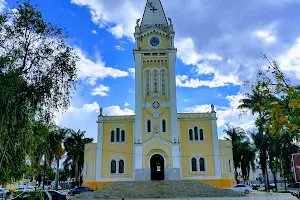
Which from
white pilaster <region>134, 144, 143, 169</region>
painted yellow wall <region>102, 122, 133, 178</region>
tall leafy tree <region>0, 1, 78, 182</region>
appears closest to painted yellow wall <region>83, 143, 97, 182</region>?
painted yellow wall <region>102, 122, 133, 178</region>

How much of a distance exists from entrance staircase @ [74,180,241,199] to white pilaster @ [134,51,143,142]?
6614 millimetres

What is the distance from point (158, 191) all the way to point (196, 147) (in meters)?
9.42

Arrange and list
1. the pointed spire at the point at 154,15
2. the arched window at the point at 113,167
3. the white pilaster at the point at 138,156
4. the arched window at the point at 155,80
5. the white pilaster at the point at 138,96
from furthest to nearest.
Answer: the pointed spire at the point at 154,15, the arched window at the point at 155,80, the white pilaster at the point at 138,96, the arched window at the point at 113,167, the white pilaster at the point at 138,156

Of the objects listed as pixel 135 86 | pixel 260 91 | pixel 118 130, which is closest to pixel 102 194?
pixel 118 130

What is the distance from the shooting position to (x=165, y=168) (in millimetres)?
35406

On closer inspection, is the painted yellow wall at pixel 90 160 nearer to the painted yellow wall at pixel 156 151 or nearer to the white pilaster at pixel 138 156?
the white pilaster at pixel 138 156

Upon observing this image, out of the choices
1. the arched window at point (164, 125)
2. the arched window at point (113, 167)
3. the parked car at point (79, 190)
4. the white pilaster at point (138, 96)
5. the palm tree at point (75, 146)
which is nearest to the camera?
the parked car at point (79, 190)

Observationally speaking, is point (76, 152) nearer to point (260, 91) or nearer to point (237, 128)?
point (237, 128)

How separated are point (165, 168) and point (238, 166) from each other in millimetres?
16457

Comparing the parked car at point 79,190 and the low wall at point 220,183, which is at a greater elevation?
the low wall at point 220,183

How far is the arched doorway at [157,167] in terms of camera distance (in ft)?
121

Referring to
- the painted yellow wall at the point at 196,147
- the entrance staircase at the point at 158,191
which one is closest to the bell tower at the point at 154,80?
the painted yellow wall at the point at 196,147

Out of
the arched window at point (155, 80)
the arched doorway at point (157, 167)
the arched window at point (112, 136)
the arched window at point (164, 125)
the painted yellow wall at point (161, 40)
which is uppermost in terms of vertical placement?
the painted yellow wall at point (161, 40)

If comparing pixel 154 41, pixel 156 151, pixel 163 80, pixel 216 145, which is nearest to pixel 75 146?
pixel 156 151
